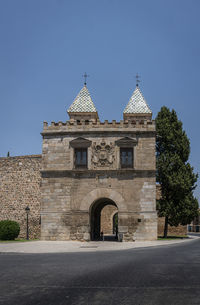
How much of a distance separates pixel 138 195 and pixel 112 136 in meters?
4.67

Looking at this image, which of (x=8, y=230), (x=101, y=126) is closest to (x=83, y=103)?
(x=101, y=126)

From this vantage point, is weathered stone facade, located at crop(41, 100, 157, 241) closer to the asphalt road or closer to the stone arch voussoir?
the stone arch voussoir

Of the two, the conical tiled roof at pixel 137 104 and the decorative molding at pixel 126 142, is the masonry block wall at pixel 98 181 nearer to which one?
the decorative molding at pixel 126 142

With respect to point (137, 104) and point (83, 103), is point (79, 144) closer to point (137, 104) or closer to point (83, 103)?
point (83, 103)

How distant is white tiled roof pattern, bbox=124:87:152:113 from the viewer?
124 ft

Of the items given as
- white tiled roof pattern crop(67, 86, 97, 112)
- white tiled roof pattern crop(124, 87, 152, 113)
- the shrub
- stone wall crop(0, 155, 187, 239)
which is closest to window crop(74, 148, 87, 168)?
stone wall crop(0, 155, 187, 239)

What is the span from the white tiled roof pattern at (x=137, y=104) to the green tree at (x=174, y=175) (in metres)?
7.48

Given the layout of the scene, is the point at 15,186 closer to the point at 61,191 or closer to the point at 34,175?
the point at 34,175

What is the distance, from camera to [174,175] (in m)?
28.3

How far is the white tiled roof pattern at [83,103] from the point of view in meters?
37.2

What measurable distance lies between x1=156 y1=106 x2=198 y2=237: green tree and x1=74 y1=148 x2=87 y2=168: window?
21.5 ft

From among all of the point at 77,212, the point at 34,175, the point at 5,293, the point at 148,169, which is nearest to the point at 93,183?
the point at 77,212

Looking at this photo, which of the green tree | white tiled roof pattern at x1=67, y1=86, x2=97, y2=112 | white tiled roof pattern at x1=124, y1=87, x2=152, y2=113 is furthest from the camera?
white tiled roof pattern at x1=124, y1=87, x2=152, y2=113

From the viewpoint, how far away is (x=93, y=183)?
84.4 ft
